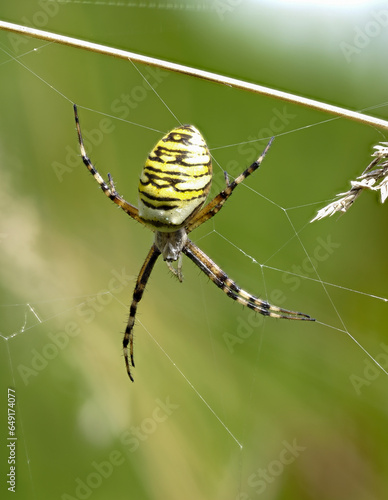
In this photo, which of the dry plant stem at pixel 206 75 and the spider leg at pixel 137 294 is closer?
the dry plant stem at pixel 206 75

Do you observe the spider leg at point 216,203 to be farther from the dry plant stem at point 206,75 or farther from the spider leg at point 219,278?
the dry plant stem at point 206,75

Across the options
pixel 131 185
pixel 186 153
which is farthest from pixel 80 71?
pixel 186 153

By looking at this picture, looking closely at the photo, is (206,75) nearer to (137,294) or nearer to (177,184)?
(177,184)

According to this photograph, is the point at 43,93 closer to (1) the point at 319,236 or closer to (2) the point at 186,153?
(2) the point at 186,153

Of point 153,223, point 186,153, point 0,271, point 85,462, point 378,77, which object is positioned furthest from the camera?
point 85,462

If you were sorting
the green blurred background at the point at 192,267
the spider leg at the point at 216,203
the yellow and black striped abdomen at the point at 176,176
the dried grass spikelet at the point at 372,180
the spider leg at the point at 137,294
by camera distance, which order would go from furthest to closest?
the spider leg at the point at 137,294 → the green blurred background at the point at 192,267 → the spider leg at the point at 216,203 → the yellow and black striped abdomen at the point at 176,176 → the dried grass spikelet at the point at 372,180

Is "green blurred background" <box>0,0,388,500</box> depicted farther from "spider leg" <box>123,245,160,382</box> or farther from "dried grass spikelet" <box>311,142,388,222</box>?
"dried grass spikelet" <box>311,142,388,222</box>

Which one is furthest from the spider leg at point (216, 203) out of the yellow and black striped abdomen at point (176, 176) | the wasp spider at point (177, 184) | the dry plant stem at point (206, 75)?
the dry plant stem at point (206, 75)
